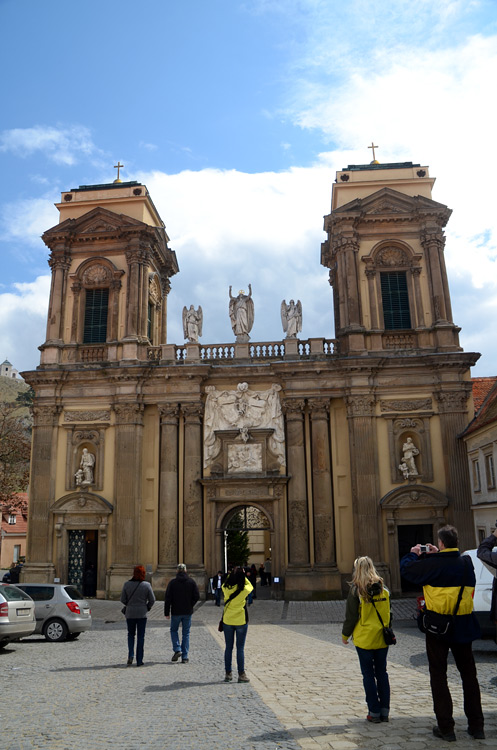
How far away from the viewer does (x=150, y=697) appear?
9.08 metres

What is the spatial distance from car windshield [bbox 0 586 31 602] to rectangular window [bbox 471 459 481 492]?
1824 cm

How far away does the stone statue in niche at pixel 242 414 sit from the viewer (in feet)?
93.1

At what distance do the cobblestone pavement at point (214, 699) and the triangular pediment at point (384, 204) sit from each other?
67.2 feet

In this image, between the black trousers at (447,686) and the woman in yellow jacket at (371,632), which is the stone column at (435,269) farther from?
the black trousers at (447,686)

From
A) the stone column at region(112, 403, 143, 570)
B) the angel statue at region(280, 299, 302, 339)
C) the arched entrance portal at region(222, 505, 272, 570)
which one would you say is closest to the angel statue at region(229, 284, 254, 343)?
the angel statue at region(280, 299, 302, 339)

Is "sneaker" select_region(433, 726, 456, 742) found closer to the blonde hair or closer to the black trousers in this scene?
the black trousers

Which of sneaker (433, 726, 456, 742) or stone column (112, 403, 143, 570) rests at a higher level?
stone column (112, 403, 143, 570)

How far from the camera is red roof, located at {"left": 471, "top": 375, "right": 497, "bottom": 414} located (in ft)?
93.6

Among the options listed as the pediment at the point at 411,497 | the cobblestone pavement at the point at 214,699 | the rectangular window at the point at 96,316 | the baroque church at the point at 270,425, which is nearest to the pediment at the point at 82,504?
the baroque church at the point at 270,425

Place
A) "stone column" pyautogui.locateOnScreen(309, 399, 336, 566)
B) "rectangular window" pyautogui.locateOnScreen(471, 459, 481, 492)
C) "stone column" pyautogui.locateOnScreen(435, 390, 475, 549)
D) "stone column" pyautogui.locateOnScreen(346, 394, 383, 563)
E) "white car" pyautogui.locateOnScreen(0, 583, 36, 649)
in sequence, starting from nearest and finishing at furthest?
1. "white car" pyautogui.locateOnScreen(0, 583, 36, 649)
2. "rectangular window" pyautogui.locateOnScreen(471, 459, 481, 492)
3. "stone column" pyautogui.locateOnScreen(435, 390, 475, 549)
4. "stone column" pyautogui.locateOnScreen(346, 394, 383, 563)
5. "stone column" pyautogui.locateOnScreen(309, 399, 336, 566)

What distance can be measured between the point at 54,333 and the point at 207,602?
14.6 metres

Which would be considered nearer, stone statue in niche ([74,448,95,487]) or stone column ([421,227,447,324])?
stone statue in niche ([74,448,95,487])

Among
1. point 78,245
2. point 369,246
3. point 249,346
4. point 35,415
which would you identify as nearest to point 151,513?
point 35,415

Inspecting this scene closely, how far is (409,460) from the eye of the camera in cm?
2702
